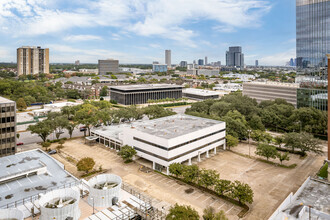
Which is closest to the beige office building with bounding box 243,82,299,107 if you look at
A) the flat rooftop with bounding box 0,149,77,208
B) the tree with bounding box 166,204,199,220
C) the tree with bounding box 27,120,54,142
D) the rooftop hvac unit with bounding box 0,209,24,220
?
the tree with bounding box 166,204,199,220

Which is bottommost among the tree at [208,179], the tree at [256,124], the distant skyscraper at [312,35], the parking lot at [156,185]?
the parking lot at [156,185]

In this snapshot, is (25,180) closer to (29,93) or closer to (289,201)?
(289,201)

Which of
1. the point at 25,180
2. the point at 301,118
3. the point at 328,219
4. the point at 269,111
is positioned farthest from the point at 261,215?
the point at 269,111

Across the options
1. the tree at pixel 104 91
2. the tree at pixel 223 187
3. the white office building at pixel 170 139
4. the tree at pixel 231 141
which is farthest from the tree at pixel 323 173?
the tree at pixel 104 91

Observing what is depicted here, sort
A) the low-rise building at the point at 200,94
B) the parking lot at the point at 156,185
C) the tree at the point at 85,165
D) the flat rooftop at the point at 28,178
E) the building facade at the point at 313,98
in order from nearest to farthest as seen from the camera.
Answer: the flat rooftop at the point at 28,178, the parking lot at the point at 156,185, the tree at the point at 85,165, the building facade at the point at 313,98, the low-rise building at the point at 200,94

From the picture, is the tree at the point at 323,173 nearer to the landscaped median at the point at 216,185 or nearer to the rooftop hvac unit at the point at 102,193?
the landscaped median at the point at 216,185

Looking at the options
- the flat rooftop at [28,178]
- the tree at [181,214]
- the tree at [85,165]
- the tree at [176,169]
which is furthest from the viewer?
the tree at [85,165]

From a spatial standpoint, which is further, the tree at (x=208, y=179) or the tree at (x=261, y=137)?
the tree at (x=261, y=137)
